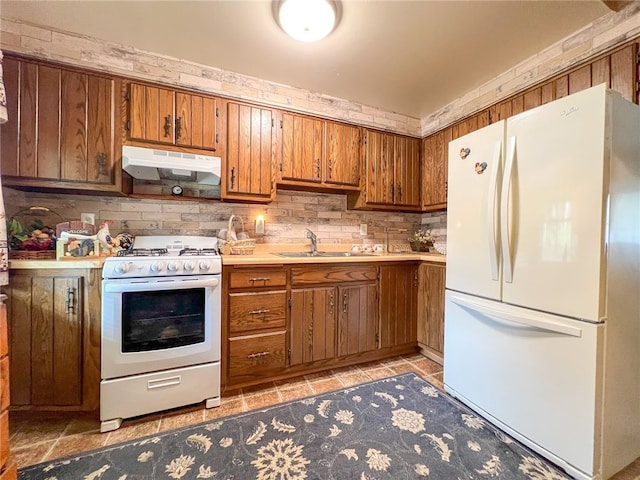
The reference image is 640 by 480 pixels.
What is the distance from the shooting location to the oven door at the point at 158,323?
1.57m

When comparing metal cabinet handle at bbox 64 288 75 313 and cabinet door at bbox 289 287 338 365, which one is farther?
cabinet door at bbox 289 287 338 365

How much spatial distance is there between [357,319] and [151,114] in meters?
2.27

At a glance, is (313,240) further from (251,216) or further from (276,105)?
(276,105)

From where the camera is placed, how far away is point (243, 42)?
192cm

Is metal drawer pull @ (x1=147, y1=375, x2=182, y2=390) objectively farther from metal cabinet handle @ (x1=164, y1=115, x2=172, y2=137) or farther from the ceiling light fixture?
the ceiling light fixture

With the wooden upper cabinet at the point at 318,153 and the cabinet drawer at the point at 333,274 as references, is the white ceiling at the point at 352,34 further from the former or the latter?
the cabinet drawer at the point at 333,274

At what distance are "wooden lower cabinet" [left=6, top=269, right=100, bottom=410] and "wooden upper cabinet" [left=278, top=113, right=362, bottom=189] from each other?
1.61 metres

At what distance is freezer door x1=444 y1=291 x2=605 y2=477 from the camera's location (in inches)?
47.0

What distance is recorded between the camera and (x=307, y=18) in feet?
5.33

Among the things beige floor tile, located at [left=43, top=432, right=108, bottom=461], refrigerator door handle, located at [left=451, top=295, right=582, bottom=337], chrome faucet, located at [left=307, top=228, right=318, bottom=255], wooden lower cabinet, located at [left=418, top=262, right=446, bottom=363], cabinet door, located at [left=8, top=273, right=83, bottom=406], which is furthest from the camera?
chrome faucet, located at [left=307, top=228, right=318, bottom=255]

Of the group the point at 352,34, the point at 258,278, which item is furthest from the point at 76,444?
the point at 352,34

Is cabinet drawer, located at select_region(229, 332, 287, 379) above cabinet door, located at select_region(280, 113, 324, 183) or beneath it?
beneath

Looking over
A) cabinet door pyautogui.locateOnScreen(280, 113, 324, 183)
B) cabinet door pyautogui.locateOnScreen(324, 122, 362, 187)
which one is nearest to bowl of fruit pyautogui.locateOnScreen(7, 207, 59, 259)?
cabinet door pyautogui.locateOnScreen(280, 113, 324, 183)

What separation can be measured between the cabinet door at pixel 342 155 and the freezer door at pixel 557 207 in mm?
1374
